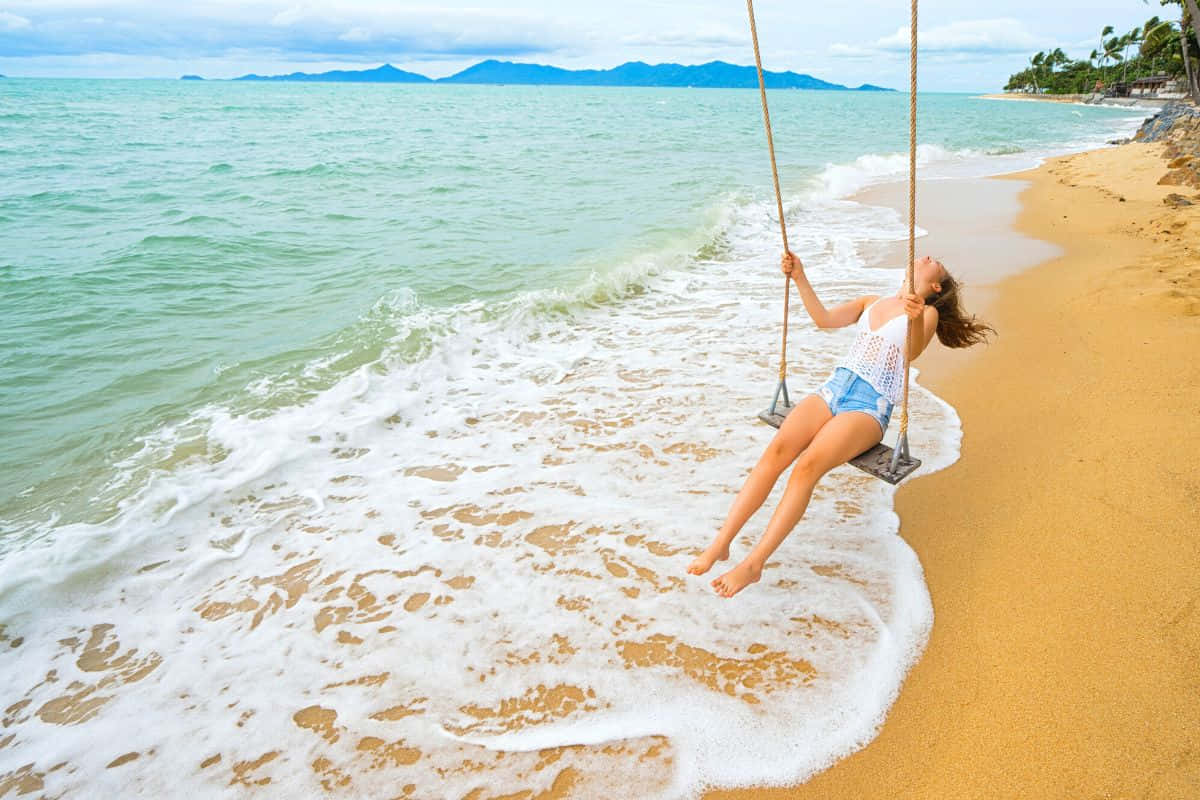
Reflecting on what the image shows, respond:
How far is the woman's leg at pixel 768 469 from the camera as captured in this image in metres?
3.07

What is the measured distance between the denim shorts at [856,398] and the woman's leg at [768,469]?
6 cm

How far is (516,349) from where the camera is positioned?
6965mm

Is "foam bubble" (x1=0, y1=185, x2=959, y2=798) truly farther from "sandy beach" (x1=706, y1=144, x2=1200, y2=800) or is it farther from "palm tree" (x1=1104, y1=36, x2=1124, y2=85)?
"palm tree" (x1=1104, y1=36, x2=1124, y2=85)

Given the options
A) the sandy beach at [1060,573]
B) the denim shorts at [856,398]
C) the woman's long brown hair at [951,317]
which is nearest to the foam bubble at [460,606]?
the sandy beach at [1060,573]

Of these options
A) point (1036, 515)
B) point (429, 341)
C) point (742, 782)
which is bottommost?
point (742, 782)

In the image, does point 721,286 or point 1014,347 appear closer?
point 1014,347

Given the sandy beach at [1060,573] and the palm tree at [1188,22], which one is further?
the palm tree at [1188,22]

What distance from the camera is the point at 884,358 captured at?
11.4 ft

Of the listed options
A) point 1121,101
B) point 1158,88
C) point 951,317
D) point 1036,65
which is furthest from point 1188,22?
point 1036,65

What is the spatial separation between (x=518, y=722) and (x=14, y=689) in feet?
7.69

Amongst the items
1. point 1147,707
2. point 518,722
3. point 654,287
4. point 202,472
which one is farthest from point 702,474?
point 654,287

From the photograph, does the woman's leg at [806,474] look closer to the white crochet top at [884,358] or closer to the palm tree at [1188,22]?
the white crochet top at [884,358]

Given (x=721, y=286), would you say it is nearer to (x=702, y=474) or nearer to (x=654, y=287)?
(x=654, y=287)

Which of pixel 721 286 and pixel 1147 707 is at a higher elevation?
pixel 721 286
